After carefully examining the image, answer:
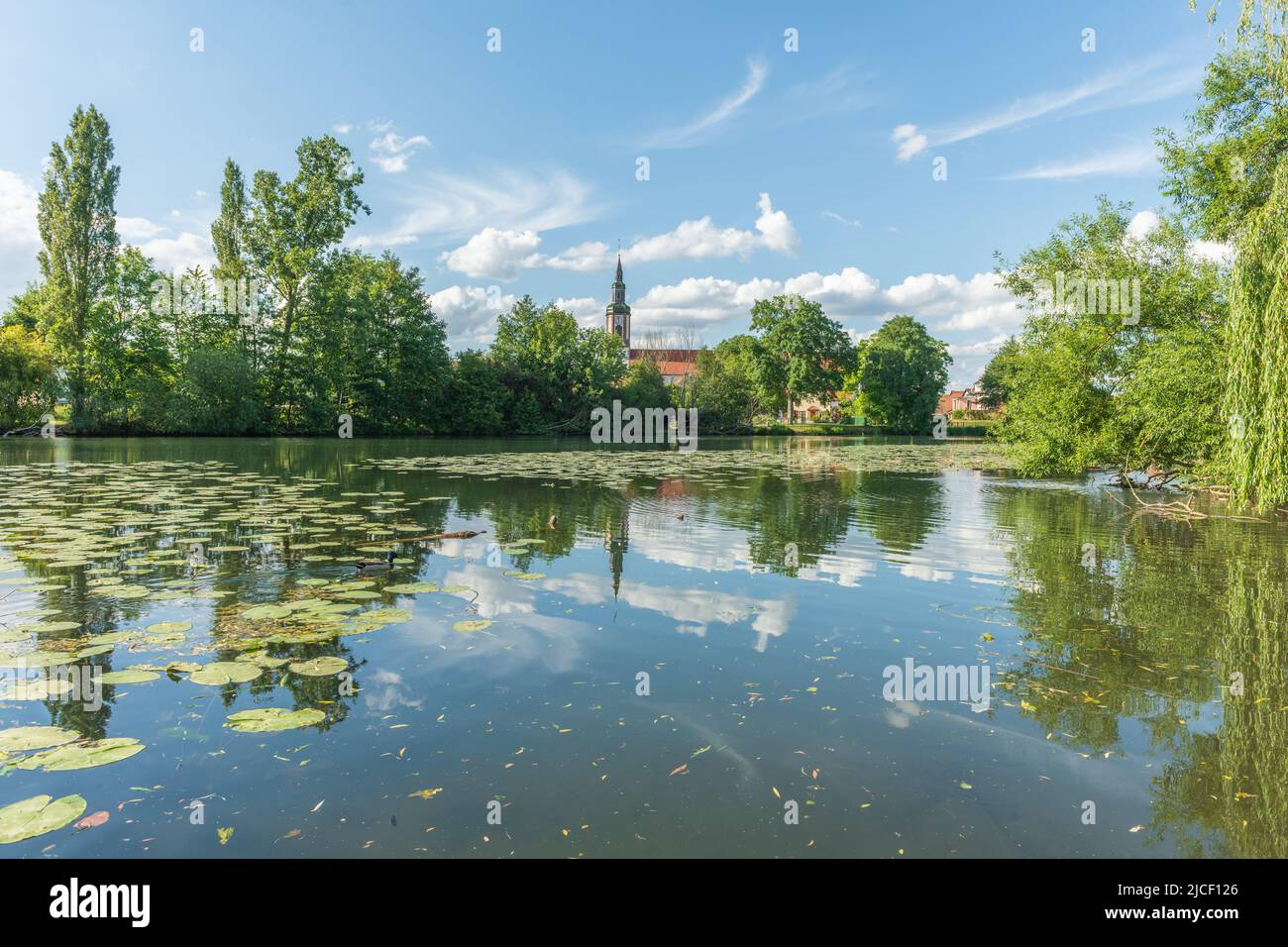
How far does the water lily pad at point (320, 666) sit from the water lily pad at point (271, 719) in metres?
0.55

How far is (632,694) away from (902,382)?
7528cm

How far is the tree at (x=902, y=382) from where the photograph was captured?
7375cm

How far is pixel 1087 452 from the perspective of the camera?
19531mm

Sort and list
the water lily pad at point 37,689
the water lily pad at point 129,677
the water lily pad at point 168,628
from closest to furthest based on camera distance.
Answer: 1. the water lily pad at point 37,689
2. the water lily pad at point 129,677
3. the water lily pad at point 168,628

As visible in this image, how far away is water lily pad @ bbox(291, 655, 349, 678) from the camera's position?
4727 millimetres

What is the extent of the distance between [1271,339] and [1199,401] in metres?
6.99

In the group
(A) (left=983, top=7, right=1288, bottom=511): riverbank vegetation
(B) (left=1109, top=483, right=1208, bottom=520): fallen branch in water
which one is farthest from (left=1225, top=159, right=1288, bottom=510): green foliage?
(B) (left=1109, top=483, right=1208, bottom=520): fallen branch in water

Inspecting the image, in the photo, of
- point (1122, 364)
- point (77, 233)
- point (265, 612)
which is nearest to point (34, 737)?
point (265, 612)

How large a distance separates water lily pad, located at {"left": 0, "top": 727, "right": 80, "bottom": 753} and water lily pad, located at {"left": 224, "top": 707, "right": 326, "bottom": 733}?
29.4 inches

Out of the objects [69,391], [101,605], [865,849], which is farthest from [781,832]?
[69,391]

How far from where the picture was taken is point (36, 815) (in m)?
2.98

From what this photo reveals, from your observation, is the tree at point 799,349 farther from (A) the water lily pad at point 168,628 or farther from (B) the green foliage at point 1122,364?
Answer: (A) the water lily pad at point 168,628

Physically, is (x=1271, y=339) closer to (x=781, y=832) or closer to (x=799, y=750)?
(x=799, y=750)

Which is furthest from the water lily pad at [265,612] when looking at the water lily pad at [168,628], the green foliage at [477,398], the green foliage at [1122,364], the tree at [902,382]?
the tree at [902,382]
